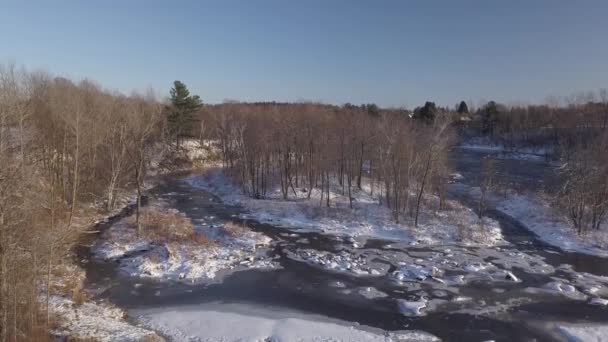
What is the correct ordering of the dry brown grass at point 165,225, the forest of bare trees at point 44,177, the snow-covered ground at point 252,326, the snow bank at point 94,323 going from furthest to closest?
the dry brown grass at point 165,225
the snow-covered ground at point 252,326
the snow bank at point 94,323
the forest of bare trees at point 44,177

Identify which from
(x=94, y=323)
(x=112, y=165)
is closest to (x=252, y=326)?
(x=94, y=323)

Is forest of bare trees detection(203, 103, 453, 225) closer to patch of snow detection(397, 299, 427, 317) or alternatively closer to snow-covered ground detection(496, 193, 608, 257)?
snow-covered ground detection(496, 193, 608, 257)

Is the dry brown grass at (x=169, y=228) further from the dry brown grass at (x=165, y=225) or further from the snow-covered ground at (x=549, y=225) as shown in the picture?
the snow-covered ground at (x=549, y=225)

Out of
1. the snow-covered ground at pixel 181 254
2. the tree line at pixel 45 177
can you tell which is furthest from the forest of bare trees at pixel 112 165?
the snow-covered ground at pixel 181 254

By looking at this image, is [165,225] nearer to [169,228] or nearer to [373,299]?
[169,228]

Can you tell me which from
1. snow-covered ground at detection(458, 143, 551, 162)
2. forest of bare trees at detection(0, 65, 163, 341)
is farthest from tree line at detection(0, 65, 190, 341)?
snow-covered ground at detection(458, 143, 551, 162)
